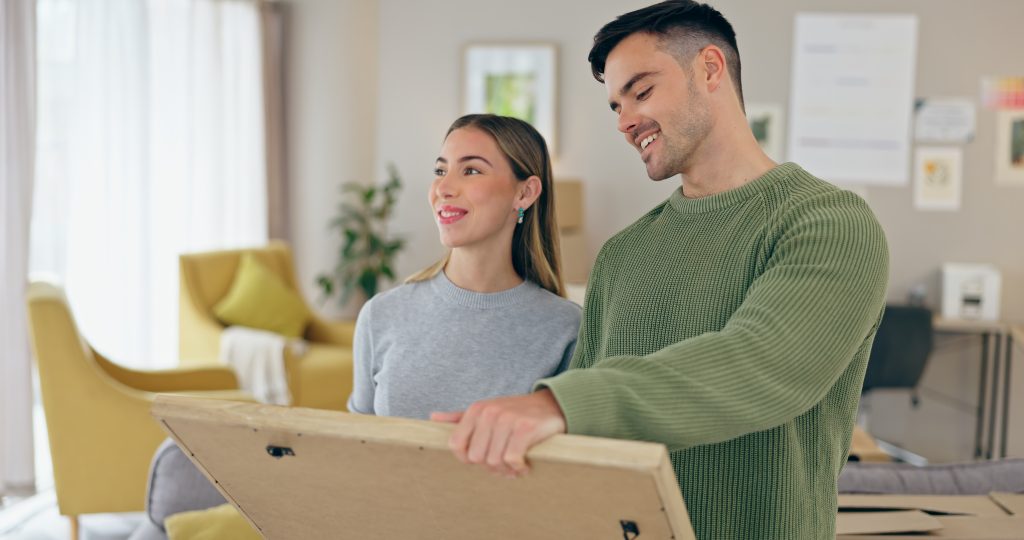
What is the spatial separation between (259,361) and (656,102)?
379 centimetres

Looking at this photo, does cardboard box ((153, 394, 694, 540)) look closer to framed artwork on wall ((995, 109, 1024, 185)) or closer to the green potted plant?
the green potted plant

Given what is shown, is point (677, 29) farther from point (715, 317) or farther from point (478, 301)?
point (478, 301)

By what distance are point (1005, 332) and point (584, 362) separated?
4.67m

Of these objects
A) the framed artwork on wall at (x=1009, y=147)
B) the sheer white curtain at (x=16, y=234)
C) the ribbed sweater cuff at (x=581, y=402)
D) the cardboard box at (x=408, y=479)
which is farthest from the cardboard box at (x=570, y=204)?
the ribbed sweater cuff at (x=581, y=402)

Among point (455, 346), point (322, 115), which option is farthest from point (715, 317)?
point (322, 115)

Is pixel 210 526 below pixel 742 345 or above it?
below

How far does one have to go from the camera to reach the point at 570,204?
19.0 ft

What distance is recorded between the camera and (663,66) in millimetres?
1210

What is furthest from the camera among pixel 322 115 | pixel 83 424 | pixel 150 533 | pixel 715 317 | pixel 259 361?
pixel 322 115

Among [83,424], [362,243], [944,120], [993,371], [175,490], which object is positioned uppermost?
[944,120]

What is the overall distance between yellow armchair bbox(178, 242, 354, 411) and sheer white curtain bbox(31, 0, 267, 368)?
1.55 feet

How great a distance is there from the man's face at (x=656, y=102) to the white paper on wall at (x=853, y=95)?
4.88m

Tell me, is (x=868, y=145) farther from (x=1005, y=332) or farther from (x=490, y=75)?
→ (x=490, y=75)

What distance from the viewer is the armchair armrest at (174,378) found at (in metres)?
4.06
